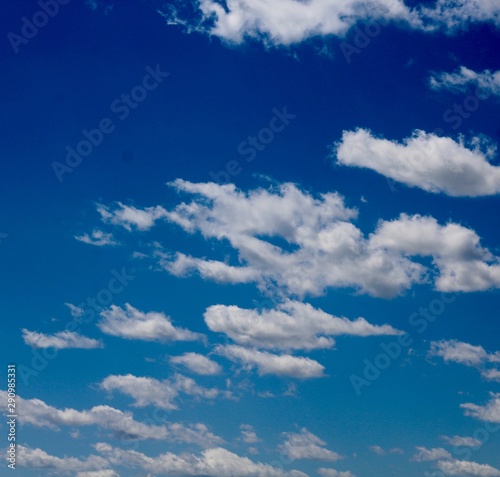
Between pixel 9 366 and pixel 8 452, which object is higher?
pixel 9 366

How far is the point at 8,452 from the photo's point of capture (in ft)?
311

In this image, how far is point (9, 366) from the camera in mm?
98125

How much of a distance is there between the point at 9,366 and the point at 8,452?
2268 cm
